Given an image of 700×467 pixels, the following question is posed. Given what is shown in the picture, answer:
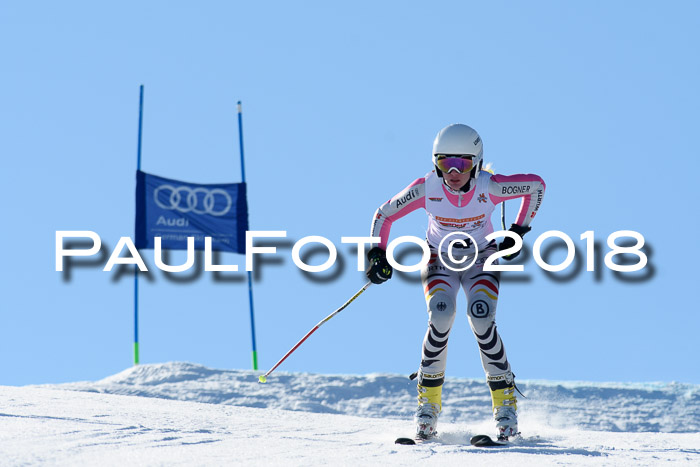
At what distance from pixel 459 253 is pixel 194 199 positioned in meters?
12.4

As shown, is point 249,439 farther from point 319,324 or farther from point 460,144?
point 460,144

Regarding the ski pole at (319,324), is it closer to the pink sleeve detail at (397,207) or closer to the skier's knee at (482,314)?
the pink sleeve detail at (397,207)

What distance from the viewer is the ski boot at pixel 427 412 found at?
6164 mm

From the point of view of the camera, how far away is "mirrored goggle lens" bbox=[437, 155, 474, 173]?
6172 millimetres

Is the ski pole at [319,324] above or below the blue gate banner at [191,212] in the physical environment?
below

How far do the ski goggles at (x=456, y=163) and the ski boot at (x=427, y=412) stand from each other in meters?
1.47

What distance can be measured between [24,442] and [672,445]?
4070mm

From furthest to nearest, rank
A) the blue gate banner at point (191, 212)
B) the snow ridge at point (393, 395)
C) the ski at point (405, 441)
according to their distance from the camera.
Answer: the blue gate banner at point (191, 212), the snow ridge at point (393, 395), the ski at point (405, 441)

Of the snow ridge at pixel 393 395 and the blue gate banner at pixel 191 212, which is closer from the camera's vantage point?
the snow ridge at pixel 393 395

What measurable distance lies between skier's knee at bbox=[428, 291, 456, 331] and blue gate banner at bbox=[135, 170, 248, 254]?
12.0 metres

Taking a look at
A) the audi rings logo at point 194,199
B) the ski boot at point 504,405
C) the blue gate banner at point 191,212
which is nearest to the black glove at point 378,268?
the ski boot at point 504,405

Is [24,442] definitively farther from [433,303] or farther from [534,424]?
[534,424]

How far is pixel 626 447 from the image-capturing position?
6070 millimetres

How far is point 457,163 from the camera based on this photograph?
6.17 m
